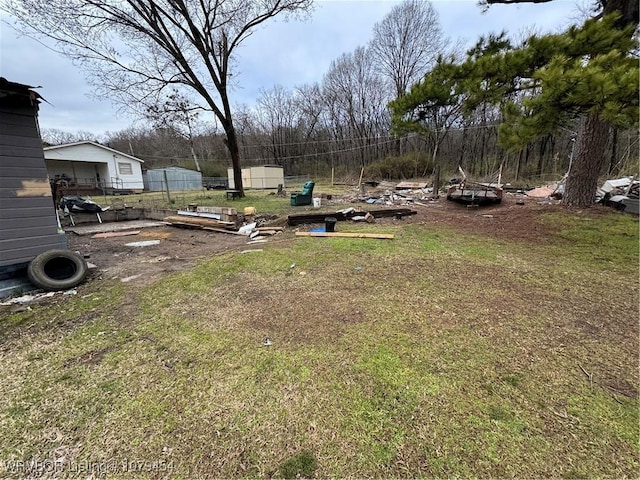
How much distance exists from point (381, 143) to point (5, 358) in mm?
28419

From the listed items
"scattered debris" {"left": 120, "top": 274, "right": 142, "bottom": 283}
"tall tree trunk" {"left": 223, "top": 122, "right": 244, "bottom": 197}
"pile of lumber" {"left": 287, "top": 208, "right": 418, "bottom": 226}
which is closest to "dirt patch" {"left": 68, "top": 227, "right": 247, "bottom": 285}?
"scattered debris" {"left": 120, "top": 274, "right": 142, "bottom": 283}

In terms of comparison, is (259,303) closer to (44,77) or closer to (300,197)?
(300,197)

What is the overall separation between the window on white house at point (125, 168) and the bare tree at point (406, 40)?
23.4 meters

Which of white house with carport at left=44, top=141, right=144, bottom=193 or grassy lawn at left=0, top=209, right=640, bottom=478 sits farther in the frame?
white house with carport at left=44, top=141, right=144, bottom=193

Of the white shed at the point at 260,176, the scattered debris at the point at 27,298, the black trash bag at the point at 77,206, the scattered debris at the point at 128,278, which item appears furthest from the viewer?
the white shed at the point at 260,176

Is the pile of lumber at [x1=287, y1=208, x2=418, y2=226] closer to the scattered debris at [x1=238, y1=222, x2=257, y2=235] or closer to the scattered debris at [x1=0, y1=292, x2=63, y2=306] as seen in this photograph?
the scattered debris at [x1=238, y1=222, x2=257, y2=235]

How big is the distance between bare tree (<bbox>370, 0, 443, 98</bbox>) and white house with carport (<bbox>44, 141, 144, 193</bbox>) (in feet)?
77.0

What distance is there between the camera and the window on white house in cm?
2127

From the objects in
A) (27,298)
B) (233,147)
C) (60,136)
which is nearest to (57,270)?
(27,298)

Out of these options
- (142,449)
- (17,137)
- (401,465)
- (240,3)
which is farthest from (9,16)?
(401,465)

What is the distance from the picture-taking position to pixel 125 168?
21.6 meters

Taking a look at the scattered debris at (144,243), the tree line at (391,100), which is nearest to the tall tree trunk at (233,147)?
the tree line at (391,100)

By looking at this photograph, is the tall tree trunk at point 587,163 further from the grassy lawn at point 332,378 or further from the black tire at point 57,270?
the black tire at point 57,270

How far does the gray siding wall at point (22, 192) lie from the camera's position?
10.1 feet
